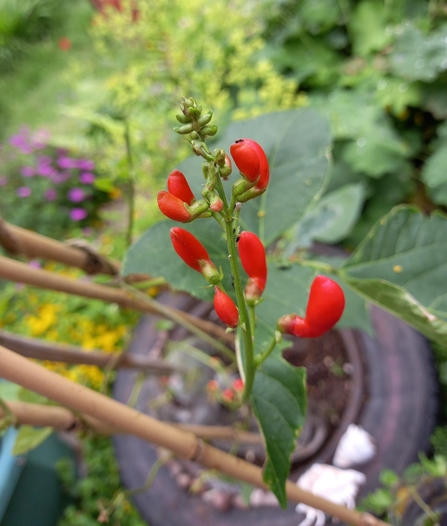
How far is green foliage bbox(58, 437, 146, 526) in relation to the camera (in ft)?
4.90

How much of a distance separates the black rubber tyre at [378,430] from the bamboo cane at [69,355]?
0.30 meters

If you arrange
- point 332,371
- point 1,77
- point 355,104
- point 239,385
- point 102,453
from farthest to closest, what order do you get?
point 1,77 < point 355,104 < point 102,453 < point 332,371 < point 239,385

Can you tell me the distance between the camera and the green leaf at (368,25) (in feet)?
6.48

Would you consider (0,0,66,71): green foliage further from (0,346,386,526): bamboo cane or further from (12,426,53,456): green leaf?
(0,346,386,526): bamboo cane

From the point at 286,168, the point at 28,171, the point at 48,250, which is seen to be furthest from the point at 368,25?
the point at 28,171

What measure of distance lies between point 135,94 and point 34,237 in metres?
1.03

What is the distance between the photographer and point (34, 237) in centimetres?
69


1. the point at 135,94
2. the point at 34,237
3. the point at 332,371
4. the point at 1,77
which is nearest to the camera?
the point at 34,237

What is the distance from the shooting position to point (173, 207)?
0.36 m

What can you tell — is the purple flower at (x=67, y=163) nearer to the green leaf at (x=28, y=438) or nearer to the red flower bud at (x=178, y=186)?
the green leaf at (x=28, y=438)

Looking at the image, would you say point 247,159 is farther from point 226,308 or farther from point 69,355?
point 69,355

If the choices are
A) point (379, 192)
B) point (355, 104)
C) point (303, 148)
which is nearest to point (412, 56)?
point (355, 104)

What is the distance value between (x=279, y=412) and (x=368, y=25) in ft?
7.18

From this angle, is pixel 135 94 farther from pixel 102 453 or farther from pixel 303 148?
pixel 102 453
